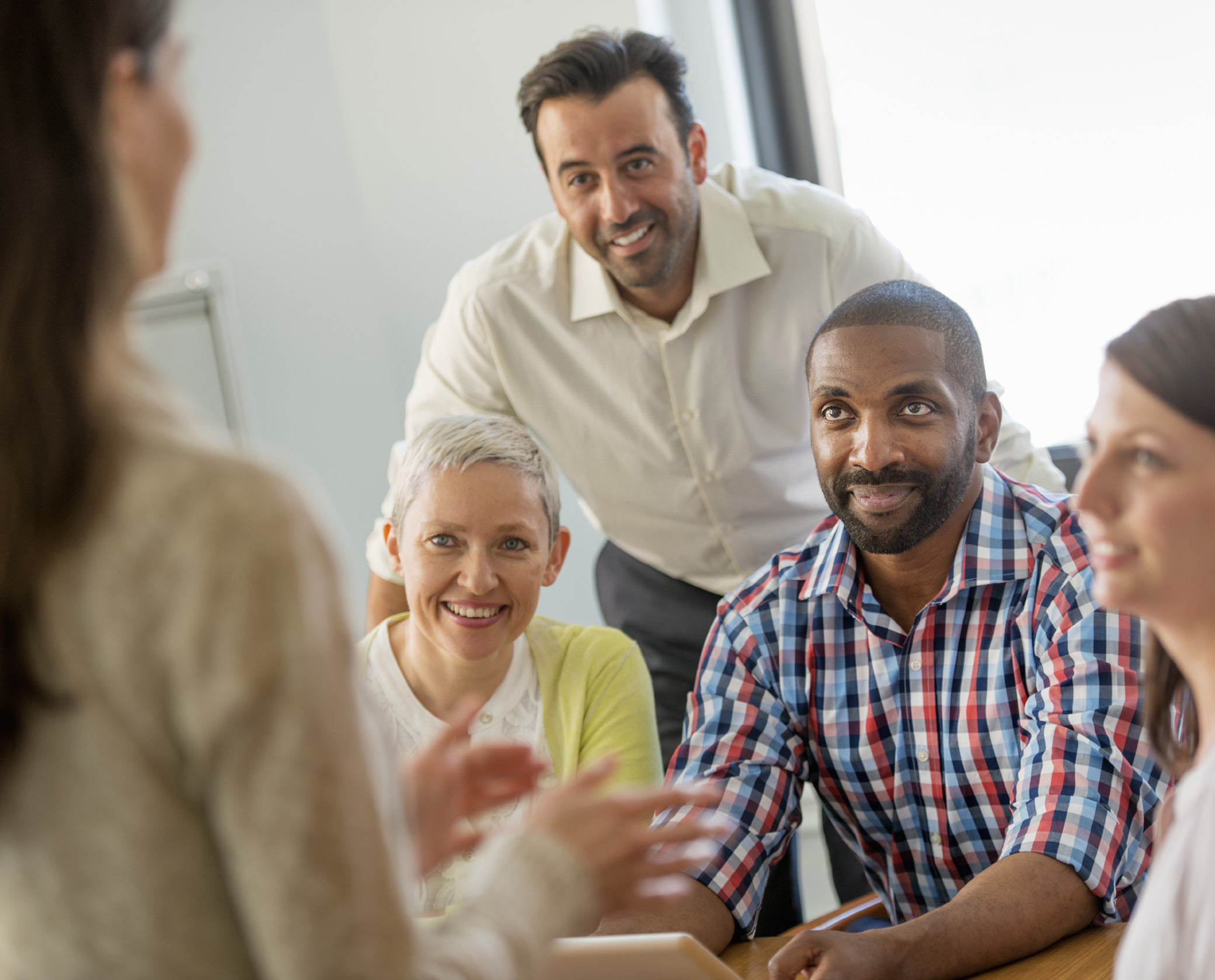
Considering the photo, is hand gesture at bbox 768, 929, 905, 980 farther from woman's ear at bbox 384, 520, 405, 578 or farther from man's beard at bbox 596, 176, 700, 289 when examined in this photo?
man's beard at bbox 596, 176, 700, 289

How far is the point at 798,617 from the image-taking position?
1667mm

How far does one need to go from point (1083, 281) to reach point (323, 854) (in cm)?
226

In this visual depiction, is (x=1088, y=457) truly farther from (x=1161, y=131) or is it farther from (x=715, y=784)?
(x=1161, y=131)

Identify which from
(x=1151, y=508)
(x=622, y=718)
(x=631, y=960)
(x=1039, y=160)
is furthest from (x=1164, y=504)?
(x=1039, y=160)

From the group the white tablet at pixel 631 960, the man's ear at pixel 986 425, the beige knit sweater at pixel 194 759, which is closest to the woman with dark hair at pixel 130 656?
the beige knit sweater at pixel 194 759

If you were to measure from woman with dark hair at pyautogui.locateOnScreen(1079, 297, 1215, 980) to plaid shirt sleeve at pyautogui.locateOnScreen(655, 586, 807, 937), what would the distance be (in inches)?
24.9

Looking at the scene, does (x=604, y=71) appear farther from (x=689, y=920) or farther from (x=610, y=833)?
(x=610, y=833)

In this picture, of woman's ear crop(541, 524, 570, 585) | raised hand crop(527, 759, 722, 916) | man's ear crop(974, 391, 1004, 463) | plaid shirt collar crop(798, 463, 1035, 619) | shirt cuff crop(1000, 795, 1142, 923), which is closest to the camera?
raised hand crop(527, 759, 722, 916)

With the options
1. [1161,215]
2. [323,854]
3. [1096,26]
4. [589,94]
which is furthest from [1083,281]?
[323,854]

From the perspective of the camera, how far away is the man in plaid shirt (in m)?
1.40

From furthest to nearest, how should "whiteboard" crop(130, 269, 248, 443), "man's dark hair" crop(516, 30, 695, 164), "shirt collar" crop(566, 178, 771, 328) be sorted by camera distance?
1. "whiteboard" crop(130, 269, 248, 443)
2. "shirt collar" crop(566, 178, 771, 328)
3. "man's dark hair" crop(516, 30, 695, 164)

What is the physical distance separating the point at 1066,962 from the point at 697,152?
146 cm

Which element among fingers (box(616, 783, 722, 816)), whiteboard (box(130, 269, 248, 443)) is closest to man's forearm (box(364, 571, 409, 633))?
whiteboard (box(130, 269, 248, 443))

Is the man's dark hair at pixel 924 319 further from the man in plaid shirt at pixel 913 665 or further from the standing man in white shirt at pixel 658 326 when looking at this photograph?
the standing man in white shirt at pixel 658 326
